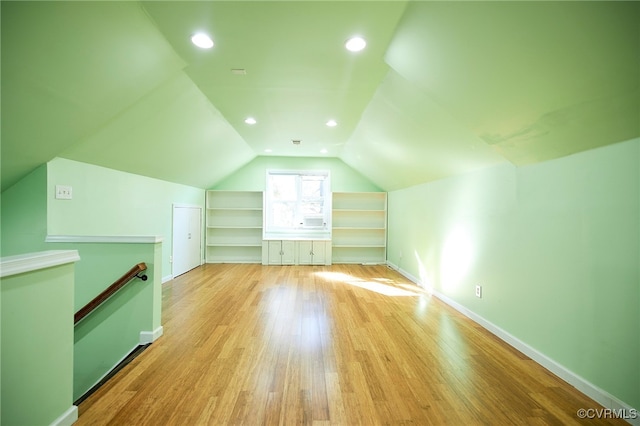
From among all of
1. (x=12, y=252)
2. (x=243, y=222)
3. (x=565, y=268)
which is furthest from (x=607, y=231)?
(x=243, y=222)

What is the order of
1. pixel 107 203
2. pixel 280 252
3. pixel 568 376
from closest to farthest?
pixel 568 376, pixel 107 203, pixel 280 252

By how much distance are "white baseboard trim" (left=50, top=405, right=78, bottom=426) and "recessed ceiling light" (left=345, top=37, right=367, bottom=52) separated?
2905mm

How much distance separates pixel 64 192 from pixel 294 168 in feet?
14.0

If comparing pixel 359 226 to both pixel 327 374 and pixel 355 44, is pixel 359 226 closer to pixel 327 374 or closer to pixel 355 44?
pixel 327 374

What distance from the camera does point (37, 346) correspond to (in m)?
1.35

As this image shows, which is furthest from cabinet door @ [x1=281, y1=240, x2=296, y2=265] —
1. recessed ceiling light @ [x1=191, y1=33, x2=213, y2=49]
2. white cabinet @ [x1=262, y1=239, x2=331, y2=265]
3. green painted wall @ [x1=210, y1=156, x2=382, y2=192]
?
recessed ceiling light @ [x1=191, y1=33, x2=213, y2=49]

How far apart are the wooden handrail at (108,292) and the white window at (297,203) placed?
403 cm

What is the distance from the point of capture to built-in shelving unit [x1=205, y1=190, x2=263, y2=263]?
6340mm

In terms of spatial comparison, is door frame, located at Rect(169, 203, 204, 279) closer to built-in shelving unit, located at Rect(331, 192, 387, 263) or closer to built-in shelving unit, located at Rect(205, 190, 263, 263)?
built-in shelving unit, located at Rect(205, 190, 263, 263)

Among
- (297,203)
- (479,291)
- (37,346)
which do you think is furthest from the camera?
(297,203)

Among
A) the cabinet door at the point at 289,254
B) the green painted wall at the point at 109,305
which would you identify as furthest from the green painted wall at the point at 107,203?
the cabinet door at the point at 289,254

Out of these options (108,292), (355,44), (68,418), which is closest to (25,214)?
(108,292)

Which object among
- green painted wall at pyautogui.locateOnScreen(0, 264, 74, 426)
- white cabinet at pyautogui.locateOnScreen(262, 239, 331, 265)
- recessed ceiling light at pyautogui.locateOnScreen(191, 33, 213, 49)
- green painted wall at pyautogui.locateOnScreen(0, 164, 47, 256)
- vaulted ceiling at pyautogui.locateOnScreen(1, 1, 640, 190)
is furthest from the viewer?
white cabinet at pyautogui.locateOnScreen(262, 239, 331, 265)

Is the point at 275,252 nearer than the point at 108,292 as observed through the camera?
No
